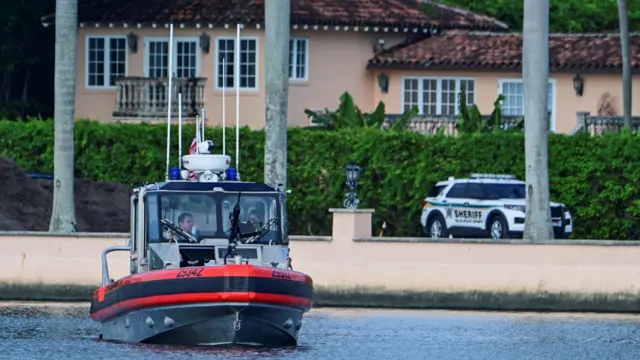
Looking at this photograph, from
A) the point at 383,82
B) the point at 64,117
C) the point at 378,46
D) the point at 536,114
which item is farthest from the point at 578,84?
the point at 64,117

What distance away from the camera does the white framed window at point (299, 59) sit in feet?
179

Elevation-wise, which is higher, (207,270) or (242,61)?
(242,61)

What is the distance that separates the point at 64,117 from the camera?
39469 millimetres

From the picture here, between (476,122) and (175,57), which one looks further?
(175,57)

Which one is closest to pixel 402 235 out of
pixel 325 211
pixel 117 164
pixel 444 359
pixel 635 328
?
pixel 325 211

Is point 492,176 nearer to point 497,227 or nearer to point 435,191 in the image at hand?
point 497,227

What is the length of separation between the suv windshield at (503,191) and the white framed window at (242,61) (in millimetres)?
12117

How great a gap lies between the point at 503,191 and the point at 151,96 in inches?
511

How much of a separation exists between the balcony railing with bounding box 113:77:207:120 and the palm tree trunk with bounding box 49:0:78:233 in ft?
42.5

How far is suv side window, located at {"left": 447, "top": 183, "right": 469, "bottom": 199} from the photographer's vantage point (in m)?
43.9

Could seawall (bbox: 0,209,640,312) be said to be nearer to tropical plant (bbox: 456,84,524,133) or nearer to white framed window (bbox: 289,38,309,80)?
tropical plant (bbox: 456,84,524,133)

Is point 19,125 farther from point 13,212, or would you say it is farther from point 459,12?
point 459,12

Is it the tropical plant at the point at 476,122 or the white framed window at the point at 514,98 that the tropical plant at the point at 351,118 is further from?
the white framed window at the point at 514,98

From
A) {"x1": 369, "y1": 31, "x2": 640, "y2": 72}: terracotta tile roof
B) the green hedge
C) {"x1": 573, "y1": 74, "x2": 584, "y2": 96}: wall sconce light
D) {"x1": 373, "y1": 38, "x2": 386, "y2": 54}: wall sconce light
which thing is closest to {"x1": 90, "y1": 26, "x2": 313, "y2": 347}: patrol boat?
the green hedge
